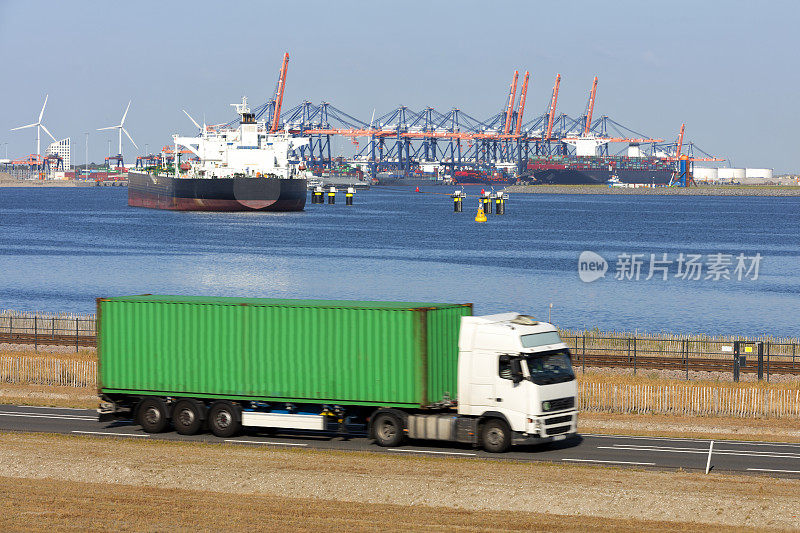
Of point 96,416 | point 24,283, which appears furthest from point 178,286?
point 96,416

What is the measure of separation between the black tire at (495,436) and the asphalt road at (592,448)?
0.24 meters

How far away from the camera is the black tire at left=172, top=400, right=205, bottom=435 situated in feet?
93.7

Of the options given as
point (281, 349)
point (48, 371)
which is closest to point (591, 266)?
point (48, 371)

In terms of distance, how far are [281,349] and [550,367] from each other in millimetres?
7207

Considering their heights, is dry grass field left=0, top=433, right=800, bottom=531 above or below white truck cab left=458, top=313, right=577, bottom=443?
below

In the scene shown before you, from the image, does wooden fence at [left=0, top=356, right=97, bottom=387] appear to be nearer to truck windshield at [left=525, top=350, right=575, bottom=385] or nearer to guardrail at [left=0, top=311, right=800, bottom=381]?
guardrail at [left=0, top=311, right=800, bottom=381]

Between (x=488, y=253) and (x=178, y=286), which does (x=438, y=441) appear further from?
(x=488, y=253)

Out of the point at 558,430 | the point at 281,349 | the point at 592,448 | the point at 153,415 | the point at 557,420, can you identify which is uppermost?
the point at 281,349

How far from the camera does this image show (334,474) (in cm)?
2342

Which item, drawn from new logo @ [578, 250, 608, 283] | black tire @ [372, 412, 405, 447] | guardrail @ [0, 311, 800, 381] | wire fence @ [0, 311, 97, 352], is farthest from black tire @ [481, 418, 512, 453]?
new logo @ [578, 250, 608, 283]

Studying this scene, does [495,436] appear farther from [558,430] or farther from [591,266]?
[591,266]

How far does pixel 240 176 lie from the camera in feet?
560

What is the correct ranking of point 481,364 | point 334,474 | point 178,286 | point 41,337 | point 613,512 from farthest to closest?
point 178,286 < point 41,337 < point 481,364 < point 334,474 < point 613,512

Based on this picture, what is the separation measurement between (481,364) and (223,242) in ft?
353
